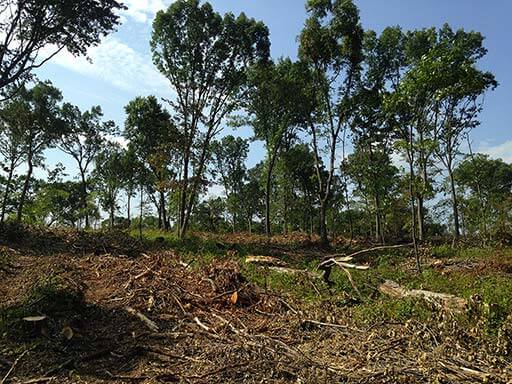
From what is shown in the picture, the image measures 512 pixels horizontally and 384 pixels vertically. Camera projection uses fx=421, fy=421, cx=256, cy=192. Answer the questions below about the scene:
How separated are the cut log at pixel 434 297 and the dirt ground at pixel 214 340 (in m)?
0.73

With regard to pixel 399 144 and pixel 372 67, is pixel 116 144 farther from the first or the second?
pixel 399 144

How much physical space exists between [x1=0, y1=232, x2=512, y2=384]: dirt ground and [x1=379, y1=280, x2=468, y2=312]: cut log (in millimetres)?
729

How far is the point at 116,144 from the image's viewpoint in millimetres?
34219

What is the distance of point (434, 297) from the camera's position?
7023mm

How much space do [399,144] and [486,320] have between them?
6244mm

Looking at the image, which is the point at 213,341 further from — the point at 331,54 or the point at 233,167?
the point at 233,167

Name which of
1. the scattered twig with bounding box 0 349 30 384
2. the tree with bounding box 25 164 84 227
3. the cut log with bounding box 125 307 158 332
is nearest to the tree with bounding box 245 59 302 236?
the tree with bounding box 25 164 84 227

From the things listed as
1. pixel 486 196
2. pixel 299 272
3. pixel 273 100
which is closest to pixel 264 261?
pixel 299 272

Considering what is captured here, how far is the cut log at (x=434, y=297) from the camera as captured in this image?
6.57m

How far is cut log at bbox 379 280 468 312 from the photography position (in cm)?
657

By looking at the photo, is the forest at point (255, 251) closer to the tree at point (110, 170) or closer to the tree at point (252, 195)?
the tree at point (110, 170)

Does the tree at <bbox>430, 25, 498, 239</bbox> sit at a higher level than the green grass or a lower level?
higher

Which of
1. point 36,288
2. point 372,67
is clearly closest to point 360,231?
point 372,67

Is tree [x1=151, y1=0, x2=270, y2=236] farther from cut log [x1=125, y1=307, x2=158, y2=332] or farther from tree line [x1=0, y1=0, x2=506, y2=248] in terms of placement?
cut log [x1=125, y1=307, x2=158, y2=332]
